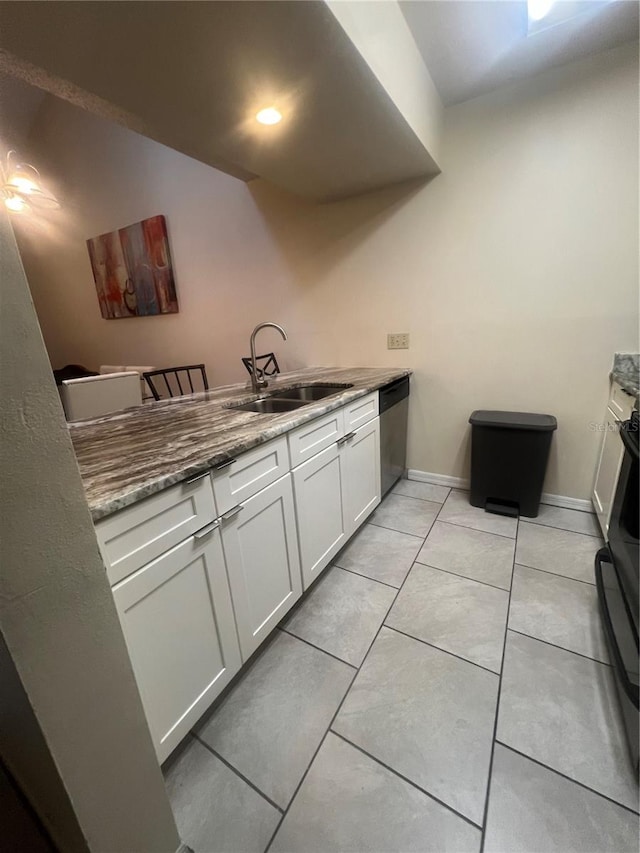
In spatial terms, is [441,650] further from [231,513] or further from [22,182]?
[22,182]

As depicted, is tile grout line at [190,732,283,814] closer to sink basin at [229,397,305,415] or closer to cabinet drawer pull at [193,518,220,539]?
cabinet drawer pull at [193,518,220,539]

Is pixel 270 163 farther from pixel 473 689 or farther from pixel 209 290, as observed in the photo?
pixel 473 689

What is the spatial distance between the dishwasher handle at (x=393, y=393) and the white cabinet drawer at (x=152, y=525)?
138 centimetres

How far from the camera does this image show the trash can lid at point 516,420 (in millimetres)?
1936

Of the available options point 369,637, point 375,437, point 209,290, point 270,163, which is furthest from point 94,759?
point 209,290

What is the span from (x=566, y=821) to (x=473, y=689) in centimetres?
34

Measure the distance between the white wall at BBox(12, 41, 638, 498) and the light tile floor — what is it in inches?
43.7

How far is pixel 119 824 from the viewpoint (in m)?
0.67

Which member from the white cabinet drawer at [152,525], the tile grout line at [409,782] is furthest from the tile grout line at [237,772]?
the white cabinet drawer at [152,525]

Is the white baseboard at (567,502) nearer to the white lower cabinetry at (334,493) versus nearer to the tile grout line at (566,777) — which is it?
the white lower cabinetry at (334,493)

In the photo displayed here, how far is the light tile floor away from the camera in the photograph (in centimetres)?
86

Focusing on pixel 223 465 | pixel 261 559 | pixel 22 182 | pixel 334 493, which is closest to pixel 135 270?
pixel 22 182

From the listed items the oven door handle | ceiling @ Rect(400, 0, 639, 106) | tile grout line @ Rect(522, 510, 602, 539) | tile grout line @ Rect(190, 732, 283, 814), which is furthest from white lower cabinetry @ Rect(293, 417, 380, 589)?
ceiling @ Rect(400, 0, 639, 106)

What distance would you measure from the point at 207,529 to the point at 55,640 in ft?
1.51
